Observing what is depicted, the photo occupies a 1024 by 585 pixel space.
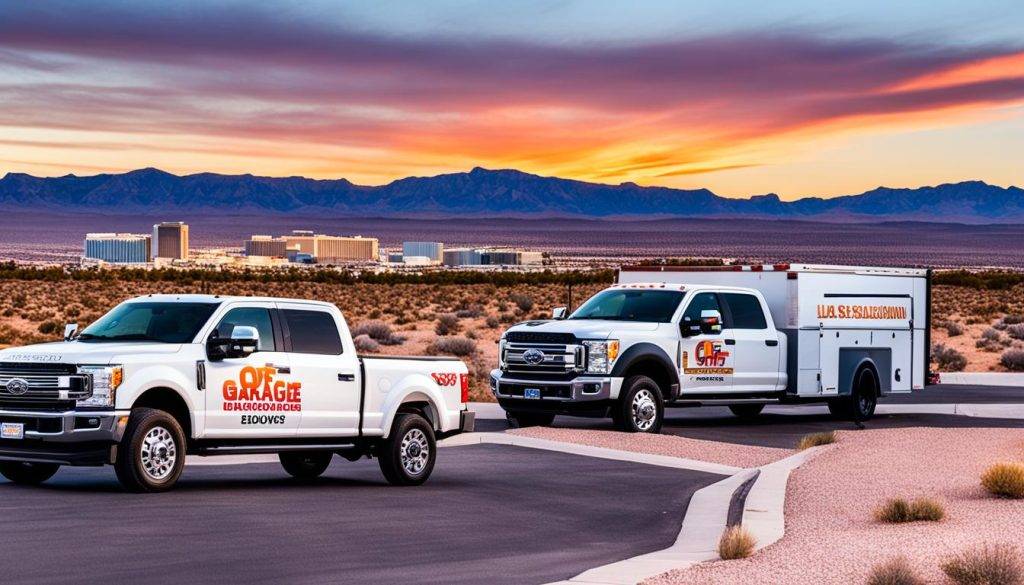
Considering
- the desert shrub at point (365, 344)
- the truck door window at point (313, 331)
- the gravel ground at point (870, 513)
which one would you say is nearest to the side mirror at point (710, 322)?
the gravel ground at point (870, 513)

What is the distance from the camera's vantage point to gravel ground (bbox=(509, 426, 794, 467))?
21000 millimetres

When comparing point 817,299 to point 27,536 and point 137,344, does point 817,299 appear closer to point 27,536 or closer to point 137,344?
point 137,344

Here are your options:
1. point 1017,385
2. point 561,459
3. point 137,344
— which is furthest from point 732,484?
point 1017,385

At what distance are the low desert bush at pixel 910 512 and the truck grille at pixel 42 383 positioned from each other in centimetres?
764

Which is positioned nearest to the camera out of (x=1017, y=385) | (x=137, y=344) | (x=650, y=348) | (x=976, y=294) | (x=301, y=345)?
(x=137, y=344)

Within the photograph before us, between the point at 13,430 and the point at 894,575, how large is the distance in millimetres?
8834

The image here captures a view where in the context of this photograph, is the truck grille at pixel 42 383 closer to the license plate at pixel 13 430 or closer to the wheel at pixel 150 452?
the license plate at pixel 13 430

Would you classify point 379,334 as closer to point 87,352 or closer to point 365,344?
point 365,344

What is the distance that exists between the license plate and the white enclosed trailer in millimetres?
14786

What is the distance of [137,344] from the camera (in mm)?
15664

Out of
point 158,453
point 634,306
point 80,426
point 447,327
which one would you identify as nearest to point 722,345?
point 634,306

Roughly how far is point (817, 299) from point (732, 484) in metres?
9.75

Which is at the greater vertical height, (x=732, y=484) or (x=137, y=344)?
(x=137, y=344)

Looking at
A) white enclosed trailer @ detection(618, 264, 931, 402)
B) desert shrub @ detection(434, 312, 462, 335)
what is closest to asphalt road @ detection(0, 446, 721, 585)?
white enclosed trailer @ detection(618, 264, 931, 402)
